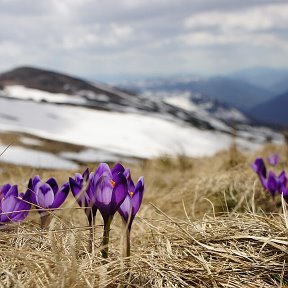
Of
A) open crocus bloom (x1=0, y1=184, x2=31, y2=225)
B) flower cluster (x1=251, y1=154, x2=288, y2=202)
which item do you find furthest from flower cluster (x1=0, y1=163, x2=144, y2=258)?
flower cluster (x1=251, y1=154, x2=288, y2=202)

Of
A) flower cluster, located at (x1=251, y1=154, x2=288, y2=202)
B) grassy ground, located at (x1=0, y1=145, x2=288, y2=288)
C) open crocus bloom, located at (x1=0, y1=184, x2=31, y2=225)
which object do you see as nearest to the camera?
grassy ground, located at (x1=0, y1=145, x2=288, y2=288)

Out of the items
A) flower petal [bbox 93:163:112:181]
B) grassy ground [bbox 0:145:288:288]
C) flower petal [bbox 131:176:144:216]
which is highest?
flower petal [bbox 93:163:112:181]

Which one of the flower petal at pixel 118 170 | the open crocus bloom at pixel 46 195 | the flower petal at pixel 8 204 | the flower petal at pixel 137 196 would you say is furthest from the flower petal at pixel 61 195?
the flower petal at pixel 137 196

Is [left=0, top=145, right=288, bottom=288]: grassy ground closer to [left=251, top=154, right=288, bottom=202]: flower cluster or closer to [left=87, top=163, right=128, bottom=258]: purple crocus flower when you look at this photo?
[left=87, top=163, right=128, bottom=258]: purple crocus flower

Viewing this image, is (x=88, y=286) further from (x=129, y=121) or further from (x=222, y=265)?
(x=129, y=121)

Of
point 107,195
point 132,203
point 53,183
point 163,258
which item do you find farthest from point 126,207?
point 53,183

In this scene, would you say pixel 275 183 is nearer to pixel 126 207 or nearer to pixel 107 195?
pixel 126 207

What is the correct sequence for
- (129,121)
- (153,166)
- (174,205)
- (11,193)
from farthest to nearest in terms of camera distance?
(129,121) → (153,166) → (174,205) → (11,193)

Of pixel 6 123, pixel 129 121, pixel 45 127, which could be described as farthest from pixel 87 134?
pixel 129 121

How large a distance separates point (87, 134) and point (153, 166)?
57.1m

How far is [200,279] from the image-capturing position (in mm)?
2236

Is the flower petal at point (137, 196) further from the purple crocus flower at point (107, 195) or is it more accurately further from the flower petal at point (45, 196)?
the flower petal at point (45, 196)

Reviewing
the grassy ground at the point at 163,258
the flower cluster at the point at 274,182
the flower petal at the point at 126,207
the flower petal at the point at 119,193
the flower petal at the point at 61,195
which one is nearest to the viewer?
the grassy ground at the point at 163,258

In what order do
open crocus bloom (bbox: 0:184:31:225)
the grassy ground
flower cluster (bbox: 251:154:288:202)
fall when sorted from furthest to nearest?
flower cluster (bbox: 251:154:288:202)
open crocus bloom (bbox: 0:184:31:225)
the grassy ground
